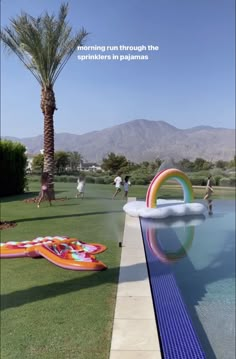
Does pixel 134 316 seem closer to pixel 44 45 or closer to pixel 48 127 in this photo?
pixel 48 127

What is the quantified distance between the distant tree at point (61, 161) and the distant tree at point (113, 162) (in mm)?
299

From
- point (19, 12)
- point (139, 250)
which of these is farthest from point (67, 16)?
point (139, 250)

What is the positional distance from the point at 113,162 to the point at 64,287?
2765 mm

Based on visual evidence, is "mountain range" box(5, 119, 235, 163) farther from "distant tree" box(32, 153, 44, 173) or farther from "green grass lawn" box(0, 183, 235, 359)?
"green grass lawn" box(0, 183, 235, 359)

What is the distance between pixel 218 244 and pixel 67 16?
8035 millimetres

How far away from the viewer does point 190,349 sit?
11.5ft

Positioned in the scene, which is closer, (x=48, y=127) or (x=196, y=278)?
(x=48, y=127)

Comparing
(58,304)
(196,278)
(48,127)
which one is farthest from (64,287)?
(48,127)

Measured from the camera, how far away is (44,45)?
2.72 m

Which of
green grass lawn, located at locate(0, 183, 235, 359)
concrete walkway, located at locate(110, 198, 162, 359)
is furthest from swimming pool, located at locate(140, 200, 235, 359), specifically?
green grass lawn, located at locate(0, 183, 235, 359)

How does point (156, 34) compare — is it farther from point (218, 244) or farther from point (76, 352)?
point (218, 244)

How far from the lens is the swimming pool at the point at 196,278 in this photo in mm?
4184

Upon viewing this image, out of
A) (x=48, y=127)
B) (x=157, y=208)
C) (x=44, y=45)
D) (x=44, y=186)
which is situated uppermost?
(x=44, y=45)

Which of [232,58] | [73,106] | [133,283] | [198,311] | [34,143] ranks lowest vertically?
[198,311]
